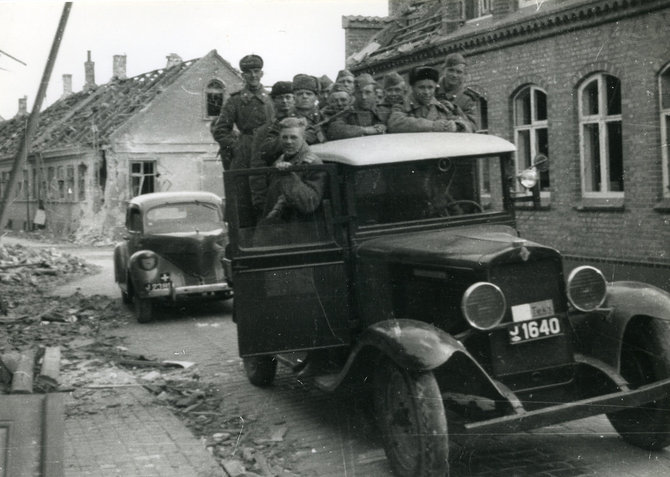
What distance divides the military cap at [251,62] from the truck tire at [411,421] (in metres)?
4.27

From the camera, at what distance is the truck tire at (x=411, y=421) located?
13.5ft

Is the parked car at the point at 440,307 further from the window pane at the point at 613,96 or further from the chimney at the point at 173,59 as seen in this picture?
the chimney at the point at 173,59

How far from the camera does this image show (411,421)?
4.33m

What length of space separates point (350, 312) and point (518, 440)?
4.73ft

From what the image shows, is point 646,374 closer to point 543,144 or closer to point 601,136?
point 601,136

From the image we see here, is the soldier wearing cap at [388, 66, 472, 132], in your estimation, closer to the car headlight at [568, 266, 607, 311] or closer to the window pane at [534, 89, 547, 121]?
the car headlight at [568, 266, 607, 311]

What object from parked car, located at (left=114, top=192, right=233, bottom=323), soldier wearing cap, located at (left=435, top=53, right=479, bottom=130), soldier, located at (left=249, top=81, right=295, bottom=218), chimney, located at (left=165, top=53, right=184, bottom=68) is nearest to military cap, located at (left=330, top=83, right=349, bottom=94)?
soldier, located at (left=249, top=81, right=295, bottom=218)

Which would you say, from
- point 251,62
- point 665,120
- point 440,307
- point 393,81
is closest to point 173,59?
point 665,120

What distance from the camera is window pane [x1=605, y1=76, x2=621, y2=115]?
12.0 metres

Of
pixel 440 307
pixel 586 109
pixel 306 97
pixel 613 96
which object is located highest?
pixel 613 96

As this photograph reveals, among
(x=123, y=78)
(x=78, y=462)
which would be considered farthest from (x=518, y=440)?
(x=123, y=78)

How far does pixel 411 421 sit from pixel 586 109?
951cm

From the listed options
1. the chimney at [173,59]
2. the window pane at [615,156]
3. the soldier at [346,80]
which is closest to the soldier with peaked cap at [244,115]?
the soldier at [346,80]

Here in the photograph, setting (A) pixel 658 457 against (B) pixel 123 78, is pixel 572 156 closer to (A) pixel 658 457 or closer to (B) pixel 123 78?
(A) pixel 658 457
